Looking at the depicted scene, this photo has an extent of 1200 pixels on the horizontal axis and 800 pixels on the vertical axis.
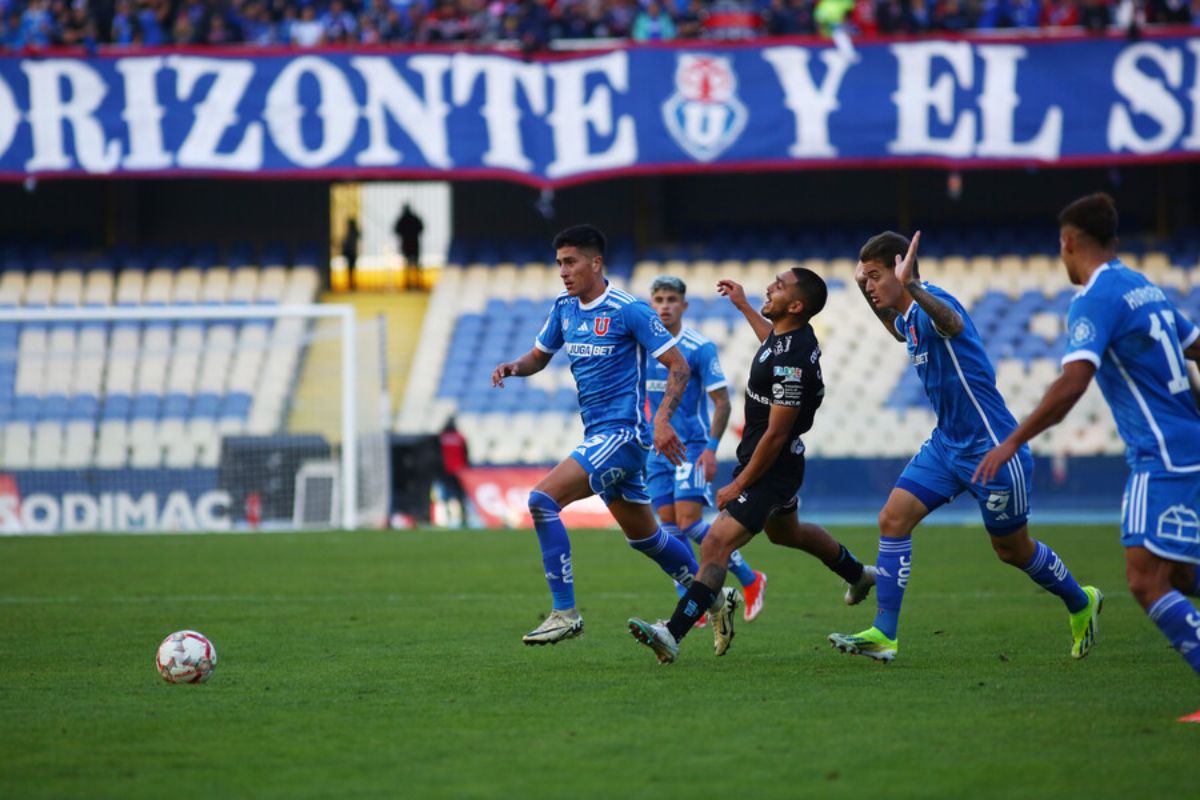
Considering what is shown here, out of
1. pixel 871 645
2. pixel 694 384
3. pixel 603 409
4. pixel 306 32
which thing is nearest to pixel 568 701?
pixel 871 645

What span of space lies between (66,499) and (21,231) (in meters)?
11.8

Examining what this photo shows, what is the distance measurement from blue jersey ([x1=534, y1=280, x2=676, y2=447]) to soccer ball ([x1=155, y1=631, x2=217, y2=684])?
8.86 feet

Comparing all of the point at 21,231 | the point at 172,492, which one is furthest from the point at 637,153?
the point at 21,231

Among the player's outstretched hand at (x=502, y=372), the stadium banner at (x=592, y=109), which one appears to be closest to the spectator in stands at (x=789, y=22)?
the stadium banner at (x=592, y=109)

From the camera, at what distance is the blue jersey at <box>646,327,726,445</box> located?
1197 centimetres

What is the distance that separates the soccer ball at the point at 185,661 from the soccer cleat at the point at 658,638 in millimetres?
2318

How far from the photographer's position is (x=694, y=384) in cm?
1217

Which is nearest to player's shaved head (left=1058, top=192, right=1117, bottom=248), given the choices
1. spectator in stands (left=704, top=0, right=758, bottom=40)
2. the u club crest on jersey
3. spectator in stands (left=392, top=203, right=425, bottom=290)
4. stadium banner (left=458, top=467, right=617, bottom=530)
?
stadium banner (left=458, top=467, right=617, bottom=530)

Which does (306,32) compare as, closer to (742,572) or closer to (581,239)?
(742,572)

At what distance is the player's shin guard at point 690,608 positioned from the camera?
8.74m

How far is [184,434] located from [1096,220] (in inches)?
732

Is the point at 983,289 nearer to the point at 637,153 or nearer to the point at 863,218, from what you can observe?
the point at 863,218

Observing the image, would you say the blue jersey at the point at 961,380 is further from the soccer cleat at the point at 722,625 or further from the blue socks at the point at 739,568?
the blue socks at the point at 739,568

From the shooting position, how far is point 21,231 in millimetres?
32344
